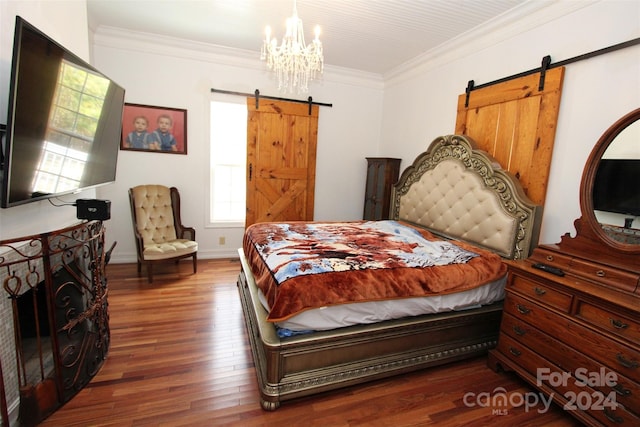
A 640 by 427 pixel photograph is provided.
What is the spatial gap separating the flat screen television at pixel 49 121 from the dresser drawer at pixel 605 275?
9.99 ft

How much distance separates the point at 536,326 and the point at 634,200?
93 cm

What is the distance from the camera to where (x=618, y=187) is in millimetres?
1818

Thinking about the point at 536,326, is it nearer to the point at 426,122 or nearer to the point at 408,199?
the point at 408,199

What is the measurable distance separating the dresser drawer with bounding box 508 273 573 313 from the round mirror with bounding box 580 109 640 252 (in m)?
0.40

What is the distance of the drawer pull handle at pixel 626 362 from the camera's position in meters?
1.45

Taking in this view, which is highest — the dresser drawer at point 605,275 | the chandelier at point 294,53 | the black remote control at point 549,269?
the chandelier at point 294,53

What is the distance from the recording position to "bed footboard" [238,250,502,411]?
5.81ft

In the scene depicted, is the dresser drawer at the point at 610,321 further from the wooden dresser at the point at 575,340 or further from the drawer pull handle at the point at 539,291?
the drawer pull handle at the point at 539,291

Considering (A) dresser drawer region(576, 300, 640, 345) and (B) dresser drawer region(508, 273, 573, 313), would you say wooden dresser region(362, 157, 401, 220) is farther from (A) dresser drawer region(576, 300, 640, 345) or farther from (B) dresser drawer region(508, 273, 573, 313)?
(A) dresser drawer region(576, 300, 640, 345)

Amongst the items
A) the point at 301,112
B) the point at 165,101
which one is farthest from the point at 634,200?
the point at 165,101

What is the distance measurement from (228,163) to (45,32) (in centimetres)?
257

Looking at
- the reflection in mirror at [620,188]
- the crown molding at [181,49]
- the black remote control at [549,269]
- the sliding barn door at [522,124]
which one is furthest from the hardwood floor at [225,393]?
the crown molding at [181,49]

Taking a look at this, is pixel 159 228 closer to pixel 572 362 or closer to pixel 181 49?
pixel 181 49

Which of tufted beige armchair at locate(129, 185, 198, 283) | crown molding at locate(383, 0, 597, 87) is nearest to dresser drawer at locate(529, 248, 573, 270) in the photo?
crown molding at locate(383, 0, 597, 87)
